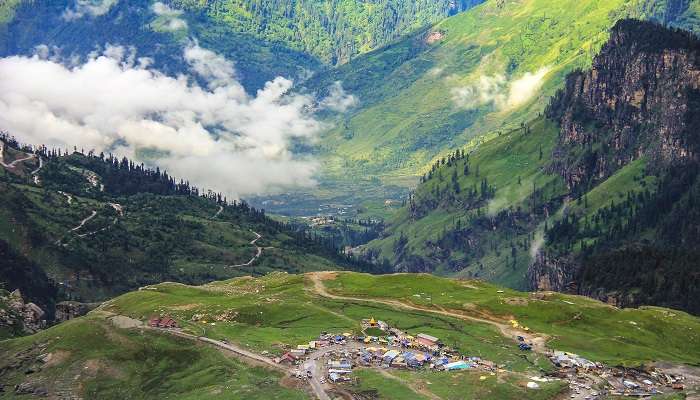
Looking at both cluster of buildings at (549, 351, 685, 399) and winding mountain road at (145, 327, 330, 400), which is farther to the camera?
cluster of buildings at (549, 351, 685, 399)

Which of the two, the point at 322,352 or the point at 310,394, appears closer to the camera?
the point at 310,394

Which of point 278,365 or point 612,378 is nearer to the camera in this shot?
point 612,378

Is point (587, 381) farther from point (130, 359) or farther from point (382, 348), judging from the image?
point (130, 359)

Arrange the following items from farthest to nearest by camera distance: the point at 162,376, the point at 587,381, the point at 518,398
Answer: the point at 162,376 < the point at 587,381 < the point at 518,398

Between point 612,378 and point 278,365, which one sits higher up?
point 278,365

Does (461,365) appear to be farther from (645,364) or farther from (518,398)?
(645,364)

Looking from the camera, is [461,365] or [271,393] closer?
[271,393]

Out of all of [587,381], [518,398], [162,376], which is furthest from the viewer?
[162,376]

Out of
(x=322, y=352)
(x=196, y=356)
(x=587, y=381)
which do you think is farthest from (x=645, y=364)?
(x=196, y=356)

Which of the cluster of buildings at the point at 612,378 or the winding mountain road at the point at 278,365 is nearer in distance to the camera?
the winding mountain road at the point at 278,365

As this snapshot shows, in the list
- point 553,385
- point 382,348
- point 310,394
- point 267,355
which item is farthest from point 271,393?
point 553,385
